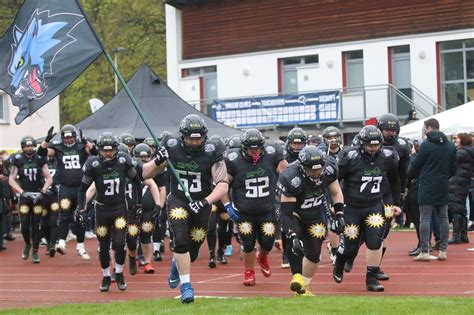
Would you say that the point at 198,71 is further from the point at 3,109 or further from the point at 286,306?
the point at 286,306

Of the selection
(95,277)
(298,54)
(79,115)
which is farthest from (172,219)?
(79,115)

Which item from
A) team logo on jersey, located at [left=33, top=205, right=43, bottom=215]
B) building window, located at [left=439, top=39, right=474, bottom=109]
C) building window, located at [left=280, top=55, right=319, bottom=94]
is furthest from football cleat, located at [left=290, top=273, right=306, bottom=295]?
building window, located at [left=280, top=55, right=319, bottom=94]

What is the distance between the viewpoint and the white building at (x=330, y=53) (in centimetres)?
3506

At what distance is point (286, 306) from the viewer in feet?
33.4

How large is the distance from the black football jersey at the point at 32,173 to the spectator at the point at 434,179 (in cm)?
689

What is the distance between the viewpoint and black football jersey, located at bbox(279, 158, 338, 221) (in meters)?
11.5

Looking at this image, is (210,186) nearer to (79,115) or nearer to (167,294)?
(167,294)

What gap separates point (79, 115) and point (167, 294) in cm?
4736

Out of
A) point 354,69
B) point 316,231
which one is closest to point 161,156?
point 316,231

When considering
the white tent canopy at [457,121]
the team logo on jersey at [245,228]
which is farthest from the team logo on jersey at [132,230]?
the white tent canopy at [457,121]

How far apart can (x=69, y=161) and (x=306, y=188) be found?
7.32 meters

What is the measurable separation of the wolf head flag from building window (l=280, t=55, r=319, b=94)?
26.6m

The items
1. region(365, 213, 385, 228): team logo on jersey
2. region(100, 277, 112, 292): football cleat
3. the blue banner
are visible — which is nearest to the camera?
region(365, 213, 385, 228): team logo on jersey

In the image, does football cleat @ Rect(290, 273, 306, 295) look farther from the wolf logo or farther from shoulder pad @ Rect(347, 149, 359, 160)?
the wolf logo
